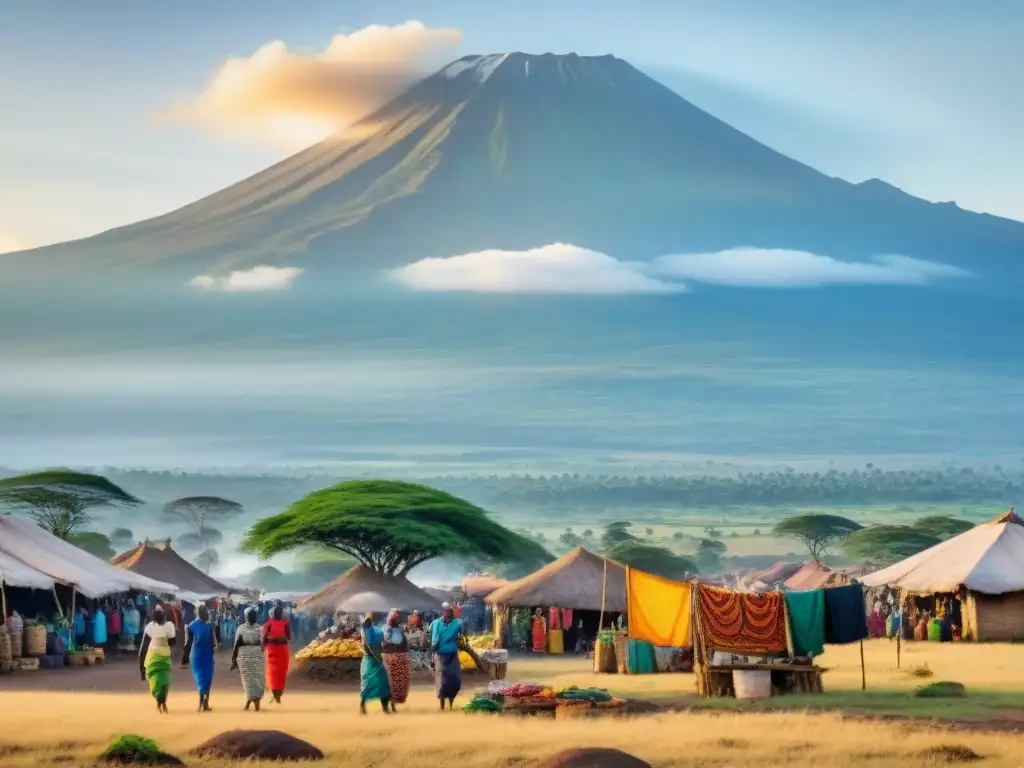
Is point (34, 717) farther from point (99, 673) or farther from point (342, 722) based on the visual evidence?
point (99, 673)

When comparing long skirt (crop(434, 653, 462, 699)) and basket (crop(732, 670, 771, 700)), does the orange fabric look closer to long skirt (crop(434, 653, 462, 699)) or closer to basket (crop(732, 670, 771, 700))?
basket (crop(732, 670, 771, 700))

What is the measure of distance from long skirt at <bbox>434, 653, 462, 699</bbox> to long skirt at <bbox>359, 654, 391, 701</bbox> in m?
0.65

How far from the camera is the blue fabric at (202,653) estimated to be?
21062 mm

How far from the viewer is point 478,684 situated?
26188mm

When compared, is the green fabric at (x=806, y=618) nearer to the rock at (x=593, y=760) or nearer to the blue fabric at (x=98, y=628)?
the rock at (x=593, y=760)

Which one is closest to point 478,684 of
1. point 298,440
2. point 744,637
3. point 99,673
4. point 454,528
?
point 744,637

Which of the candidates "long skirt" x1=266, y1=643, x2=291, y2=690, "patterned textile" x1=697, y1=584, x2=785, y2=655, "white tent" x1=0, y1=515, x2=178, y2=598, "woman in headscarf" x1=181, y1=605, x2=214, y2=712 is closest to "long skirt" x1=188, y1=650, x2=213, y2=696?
"woman in headscarf" x1=181, y1=605, x2=214, y2=712

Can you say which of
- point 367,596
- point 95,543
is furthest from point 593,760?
point 95,543

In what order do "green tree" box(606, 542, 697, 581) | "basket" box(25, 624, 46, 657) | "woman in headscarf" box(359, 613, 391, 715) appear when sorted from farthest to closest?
1. "green tree" box(606, 542, 697, 581)
2. "basket" box(25, 624, 46, 657)
3. "woman in headscarf" box(359, 613, 391, 715)

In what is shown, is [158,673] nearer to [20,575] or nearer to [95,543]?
[20,575]

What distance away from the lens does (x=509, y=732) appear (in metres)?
18.0

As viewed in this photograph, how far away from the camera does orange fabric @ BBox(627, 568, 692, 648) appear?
23.8 metres

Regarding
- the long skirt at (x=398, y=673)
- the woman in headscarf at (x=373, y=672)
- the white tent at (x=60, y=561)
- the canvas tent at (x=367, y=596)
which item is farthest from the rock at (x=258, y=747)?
the canvas tent at (x=367, y=596)

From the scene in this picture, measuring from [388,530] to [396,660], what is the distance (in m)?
26.1
